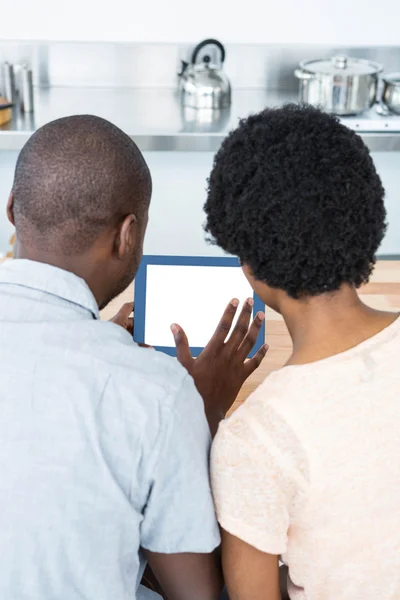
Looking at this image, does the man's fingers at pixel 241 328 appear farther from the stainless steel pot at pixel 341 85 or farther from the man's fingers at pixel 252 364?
the stainless steel pot at pixel 341 85

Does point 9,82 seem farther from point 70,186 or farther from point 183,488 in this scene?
point 183,488

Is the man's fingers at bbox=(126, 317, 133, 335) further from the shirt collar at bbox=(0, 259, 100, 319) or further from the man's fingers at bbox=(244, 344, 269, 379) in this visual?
the shirt collar at bbox=(0, 259, 100, 319)

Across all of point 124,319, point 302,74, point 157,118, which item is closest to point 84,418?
point 124,319

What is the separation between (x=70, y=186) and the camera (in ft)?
3.05

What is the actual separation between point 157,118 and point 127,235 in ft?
5.82

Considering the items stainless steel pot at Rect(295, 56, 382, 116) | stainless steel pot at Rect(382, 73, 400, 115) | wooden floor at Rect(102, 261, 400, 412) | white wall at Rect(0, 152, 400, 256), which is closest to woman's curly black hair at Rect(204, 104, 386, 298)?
wooden floor at Rect(102, 261, 400, 412)

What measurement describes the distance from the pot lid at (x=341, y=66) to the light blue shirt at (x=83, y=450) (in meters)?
1.98

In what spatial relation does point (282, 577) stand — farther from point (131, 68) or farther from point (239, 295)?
point (131, 68)

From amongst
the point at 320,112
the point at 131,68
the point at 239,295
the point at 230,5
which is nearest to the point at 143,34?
the point at 131,68

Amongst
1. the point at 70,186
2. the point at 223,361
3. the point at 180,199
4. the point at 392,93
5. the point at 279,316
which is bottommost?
the point at 180,199

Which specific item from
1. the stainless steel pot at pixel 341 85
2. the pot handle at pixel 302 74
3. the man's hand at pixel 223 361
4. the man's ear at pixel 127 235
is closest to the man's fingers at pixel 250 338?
the man's hand at pixel 223 361

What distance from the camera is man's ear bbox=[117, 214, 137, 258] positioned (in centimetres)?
98

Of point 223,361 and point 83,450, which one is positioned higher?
point 83,450

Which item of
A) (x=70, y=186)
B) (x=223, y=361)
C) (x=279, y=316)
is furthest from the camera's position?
(x=279, y=316)
